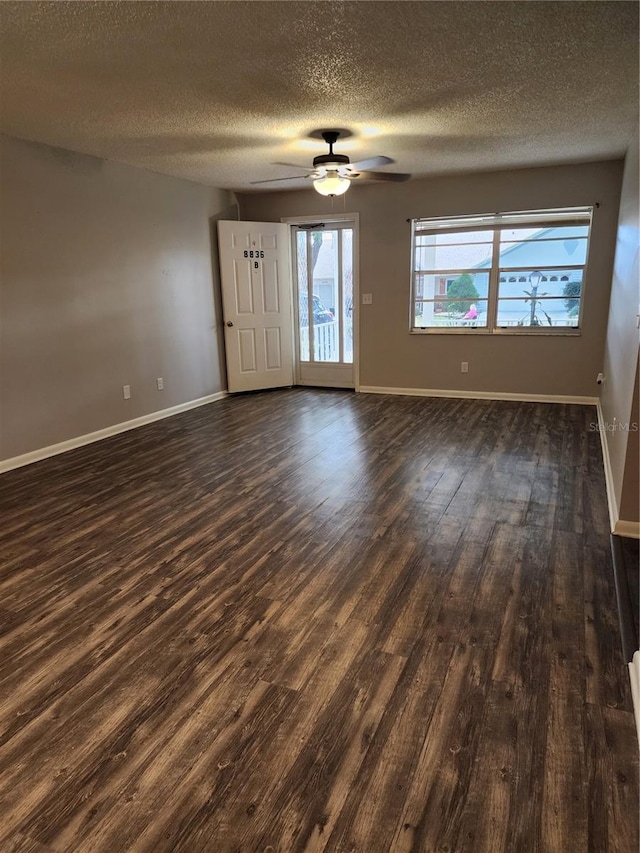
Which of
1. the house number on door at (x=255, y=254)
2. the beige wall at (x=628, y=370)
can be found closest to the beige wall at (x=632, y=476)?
the beige wall at (x=628, y=370)

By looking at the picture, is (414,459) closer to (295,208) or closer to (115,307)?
(115,307)

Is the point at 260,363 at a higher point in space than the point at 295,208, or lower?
lower

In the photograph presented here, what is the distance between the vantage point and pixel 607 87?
3.13 metres

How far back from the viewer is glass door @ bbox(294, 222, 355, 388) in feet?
21.6

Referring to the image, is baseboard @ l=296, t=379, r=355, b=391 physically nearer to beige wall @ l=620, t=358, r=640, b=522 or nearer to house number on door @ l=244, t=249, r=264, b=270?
house number on door @ l=244, t=249, r=264, b=270

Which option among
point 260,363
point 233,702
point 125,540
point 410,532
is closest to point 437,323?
point 260,363

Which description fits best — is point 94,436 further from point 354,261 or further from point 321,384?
point 354,261

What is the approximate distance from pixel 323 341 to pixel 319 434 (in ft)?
8.10

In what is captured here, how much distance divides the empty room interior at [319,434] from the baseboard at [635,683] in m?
0.02

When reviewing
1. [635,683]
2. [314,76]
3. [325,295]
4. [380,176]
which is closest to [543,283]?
[380,176]

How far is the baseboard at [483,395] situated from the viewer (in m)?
5.76

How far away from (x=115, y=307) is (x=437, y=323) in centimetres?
363

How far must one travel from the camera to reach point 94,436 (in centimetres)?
480

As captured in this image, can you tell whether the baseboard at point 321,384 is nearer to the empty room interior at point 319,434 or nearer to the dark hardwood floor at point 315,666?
the empty room interior at point 319,434
